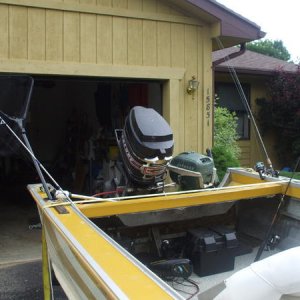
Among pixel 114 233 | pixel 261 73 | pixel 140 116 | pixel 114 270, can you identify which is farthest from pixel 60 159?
pixel 114 270

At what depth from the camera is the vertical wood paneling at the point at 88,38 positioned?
5984 mm

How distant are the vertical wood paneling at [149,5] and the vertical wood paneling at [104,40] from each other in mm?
585

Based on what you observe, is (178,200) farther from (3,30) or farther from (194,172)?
(3,30)

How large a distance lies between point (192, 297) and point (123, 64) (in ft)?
13.1

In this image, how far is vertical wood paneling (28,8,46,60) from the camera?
18.7ft

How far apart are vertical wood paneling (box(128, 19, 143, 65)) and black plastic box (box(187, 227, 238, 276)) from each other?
11.7 ft

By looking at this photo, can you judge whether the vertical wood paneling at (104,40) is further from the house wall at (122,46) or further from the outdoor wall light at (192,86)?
the outdoor wall light at (192,86)

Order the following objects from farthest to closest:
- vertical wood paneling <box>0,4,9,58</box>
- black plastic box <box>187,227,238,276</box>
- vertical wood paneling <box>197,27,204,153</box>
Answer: vertical wood paneling <box>197,27,204,153</box> < vertical wood paneling <box>0,4,9,58</box> < black plastic box <box>187,227,238,276</box>

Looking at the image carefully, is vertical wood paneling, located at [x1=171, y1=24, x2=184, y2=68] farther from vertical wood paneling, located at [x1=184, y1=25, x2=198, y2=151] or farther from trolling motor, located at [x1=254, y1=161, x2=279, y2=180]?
trolling motor, located at [x1=254, y1=161, x2=279, y2=180]

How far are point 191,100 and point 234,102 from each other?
4.68 m

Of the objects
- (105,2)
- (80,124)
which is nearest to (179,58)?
(105,2)

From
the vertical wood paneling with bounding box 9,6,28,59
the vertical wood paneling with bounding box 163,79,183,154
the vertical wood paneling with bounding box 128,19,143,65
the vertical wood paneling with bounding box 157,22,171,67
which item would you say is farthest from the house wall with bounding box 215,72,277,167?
the vertical wood paneling with bounding box 9,6,28,59

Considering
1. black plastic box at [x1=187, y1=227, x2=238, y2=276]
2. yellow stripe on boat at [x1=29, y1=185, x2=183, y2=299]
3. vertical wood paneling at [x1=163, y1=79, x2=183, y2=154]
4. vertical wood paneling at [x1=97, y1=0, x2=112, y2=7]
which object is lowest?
black plastic box at [x1=187, y1=227, x2=238, y2=276]

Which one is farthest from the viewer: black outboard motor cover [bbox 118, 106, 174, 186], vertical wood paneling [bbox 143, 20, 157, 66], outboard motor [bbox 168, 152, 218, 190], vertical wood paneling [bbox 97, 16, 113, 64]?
vertical wood paneling [bbox 143, 20, 157, 66]
